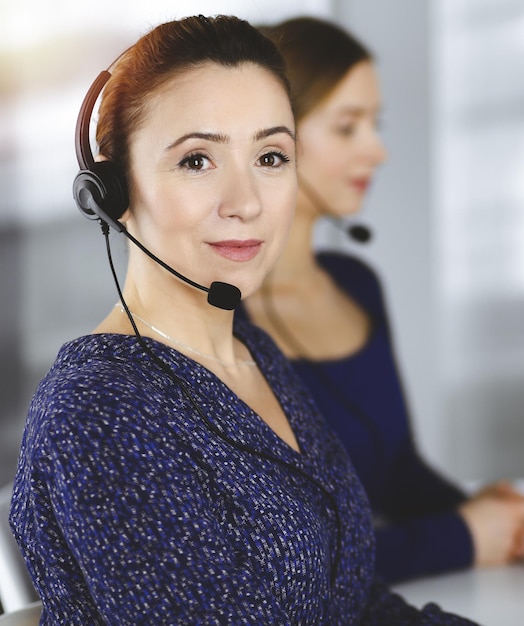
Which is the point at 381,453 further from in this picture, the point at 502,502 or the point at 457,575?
the point at 457,575

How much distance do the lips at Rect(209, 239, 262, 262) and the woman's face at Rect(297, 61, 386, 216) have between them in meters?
0.75

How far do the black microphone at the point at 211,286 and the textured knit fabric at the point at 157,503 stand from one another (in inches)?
2.7

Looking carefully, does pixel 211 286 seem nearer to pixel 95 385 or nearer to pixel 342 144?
pixel 95 385

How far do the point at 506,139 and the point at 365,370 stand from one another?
1963 mm

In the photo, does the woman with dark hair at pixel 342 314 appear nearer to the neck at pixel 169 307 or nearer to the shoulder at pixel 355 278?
the shoulder at pixel 355 278

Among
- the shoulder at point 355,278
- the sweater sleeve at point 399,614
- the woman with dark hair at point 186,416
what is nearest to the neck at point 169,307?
the woman with dark hair at point 186,416

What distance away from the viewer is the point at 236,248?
95 centimetres

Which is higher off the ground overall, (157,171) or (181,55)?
(181,55)

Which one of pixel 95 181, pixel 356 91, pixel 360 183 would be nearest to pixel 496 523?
pixel 360 183

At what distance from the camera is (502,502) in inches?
59.9

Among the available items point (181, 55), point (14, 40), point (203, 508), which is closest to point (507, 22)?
point (14, 40)

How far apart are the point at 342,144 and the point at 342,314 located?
1.08 feet

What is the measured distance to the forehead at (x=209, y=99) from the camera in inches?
35.3

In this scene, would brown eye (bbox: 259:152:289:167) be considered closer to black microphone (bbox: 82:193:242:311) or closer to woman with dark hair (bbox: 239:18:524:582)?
black microphone (bbox: 82:193:242:311)
